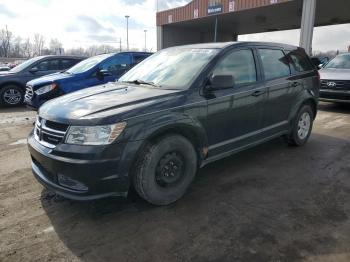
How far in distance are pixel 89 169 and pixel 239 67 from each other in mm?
2447

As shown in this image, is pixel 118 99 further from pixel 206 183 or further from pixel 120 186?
pixel 206 183

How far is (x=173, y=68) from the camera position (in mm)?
4074

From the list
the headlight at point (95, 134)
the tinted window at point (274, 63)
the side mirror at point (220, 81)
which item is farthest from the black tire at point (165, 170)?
the tinted window at point (274, 63)

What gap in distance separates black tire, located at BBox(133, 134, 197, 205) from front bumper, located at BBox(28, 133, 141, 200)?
18cm

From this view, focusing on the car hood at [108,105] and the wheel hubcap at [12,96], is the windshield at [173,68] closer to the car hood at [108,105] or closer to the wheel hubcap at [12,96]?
the car hood at [108,105]

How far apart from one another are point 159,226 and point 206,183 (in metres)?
1.17

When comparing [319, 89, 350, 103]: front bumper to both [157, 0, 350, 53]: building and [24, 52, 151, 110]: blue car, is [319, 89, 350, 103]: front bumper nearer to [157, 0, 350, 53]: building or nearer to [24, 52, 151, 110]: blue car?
[24, 52, 151, 110]: blue car

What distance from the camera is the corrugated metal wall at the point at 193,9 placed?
745 inches

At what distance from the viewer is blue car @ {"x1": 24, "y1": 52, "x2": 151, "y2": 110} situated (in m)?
7.55

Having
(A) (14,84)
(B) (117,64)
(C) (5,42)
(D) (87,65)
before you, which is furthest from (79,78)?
(C) (5,42)

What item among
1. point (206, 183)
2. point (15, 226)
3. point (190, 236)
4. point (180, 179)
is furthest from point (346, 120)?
point (15, 226)

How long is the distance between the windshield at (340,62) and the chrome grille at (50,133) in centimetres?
924

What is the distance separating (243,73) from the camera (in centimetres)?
427

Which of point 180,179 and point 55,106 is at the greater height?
point 55,106
